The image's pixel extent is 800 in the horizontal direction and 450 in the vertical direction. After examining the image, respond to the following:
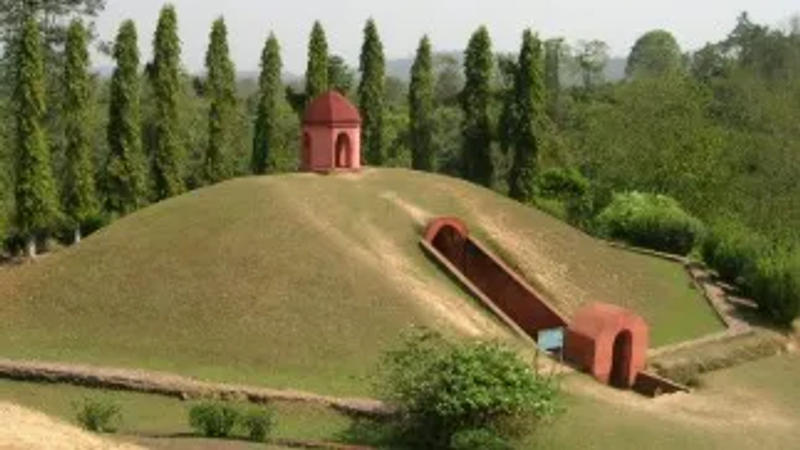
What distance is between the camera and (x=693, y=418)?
24.7 m

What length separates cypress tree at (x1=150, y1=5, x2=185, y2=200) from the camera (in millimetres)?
40469

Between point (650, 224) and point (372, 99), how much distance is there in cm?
1409

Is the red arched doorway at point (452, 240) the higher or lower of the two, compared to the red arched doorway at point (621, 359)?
higher

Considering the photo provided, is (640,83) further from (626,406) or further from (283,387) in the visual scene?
(283,387)

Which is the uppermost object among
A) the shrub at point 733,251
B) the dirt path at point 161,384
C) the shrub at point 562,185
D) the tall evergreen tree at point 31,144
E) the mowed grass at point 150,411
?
the tall evergreen tree at point 31,144

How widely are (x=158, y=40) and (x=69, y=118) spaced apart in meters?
5.07

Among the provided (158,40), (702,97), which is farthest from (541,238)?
(702,97)

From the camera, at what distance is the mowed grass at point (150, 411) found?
20.8m

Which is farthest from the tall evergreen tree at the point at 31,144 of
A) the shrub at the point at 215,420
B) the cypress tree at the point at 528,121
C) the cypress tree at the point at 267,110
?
the shrub at the point at 215,420

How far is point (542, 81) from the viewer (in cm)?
4556

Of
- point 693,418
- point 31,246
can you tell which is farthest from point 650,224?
point 31,246

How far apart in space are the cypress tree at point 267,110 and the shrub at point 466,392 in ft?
84.7

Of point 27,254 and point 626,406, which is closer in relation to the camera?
point 626,406

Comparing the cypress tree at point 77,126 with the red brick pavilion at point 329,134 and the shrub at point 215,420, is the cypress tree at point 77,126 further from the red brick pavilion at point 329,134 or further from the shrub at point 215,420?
the shrub at point 215,420
